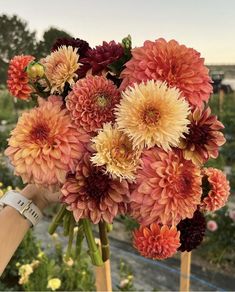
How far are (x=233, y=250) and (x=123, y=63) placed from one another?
3.06m

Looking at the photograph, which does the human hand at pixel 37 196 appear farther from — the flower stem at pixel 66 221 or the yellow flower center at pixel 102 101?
the yellow flower center at pixel 102 101

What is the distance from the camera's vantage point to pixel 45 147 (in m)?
0.84

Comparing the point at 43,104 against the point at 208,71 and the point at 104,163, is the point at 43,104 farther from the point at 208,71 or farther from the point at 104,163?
the point at 208,71

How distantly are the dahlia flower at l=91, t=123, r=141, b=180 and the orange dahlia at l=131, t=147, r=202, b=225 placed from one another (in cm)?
2

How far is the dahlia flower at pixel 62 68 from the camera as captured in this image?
917mm

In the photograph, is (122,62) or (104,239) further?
(104,239)

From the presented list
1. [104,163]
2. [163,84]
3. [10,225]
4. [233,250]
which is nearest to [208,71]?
[163,84]

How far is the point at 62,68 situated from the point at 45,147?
0.16 meters

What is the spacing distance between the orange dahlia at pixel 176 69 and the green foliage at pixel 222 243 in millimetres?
3002

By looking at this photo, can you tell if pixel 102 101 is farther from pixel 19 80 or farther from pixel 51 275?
pixel 51 275

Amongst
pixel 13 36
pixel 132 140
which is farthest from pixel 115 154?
pixel 13 36

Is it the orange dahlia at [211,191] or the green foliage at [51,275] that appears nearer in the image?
the orange dahlia at [211,191]

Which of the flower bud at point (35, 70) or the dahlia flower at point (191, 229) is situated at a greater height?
the flower bud at point (35, 70)

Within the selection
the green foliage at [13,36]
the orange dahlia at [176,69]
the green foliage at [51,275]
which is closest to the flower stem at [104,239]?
the orange dahlia at [176,69]
